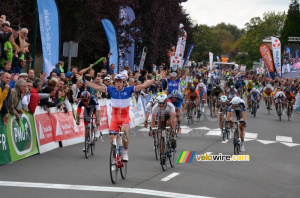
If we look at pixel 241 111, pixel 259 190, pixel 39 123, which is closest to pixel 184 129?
pixel 241 111

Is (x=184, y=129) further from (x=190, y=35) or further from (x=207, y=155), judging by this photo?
(x=190, y=35)

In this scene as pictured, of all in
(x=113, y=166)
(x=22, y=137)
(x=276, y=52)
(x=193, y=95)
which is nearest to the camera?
(x=113, y=166)

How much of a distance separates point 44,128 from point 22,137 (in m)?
1.53

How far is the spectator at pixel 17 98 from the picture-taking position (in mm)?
14227

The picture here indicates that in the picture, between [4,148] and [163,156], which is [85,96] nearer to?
[4,148]

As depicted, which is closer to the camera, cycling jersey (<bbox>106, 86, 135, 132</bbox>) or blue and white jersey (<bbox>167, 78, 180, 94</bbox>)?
cycling jersey (<bbox>106, 86, 135, 132</bbox>)

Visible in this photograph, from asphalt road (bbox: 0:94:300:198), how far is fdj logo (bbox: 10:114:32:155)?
334 millimetres

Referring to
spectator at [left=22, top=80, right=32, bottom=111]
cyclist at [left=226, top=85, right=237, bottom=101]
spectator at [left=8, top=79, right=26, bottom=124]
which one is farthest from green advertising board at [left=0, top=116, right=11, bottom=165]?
cyclist at [left=226, top=85, right=237, bottom=101]

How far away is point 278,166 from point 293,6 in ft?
389

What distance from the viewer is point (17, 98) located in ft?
47.2

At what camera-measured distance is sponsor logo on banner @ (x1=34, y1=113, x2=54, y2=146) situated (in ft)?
52.5

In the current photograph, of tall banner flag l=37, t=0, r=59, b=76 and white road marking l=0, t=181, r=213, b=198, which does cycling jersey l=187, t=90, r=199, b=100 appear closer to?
tall banner flag l=37, t=0, r=59, b=76

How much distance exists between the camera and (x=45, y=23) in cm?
2002

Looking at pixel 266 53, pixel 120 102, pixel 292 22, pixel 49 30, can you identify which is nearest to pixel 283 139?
pixel 49 30
